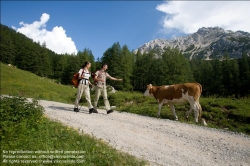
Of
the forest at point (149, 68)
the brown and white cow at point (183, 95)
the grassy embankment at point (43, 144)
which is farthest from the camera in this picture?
the forest at point (149, 68)

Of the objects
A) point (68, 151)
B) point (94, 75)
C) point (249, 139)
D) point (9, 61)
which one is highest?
point (9, 61)

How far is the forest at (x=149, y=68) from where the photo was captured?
54494 millimetres

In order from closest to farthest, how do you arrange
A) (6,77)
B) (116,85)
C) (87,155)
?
1. (87,155)
2. (6,77)
3. (116,85)

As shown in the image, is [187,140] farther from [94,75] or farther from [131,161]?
[94,75]

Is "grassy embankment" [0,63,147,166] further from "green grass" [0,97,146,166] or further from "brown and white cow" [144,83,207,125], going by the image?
"brown and white cow" [144,83,207,125]

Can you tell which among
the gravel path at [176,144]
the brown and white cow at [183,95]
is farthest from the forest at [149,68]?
the gravel path at [176,144]

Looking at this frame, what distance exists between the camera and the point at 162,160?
5.33m

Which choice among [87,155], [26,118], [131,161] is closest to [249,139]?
[131,161]

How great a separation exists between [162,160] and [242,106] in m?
11.4

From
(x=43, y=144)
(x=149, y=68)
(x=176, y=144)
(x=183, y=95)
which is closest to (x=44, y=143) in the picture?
(x=43, y=144)

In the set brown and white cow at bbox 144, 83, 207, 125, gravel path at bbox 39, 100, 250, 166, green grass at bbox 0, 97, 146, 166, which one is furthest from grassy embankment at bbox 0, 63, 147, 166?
brown and white cow at bbox 144, 83, 207, 125

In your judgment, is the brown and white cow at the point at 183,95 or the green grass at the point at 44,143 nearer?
the green grass at the point at 44,143

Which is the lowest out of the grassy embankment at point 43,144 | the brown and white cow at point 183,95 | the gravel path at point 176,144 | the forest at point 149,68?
the gravel path at point 176,144

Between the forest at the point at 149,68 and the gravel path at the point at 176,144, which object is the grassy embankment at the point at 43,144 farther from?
the forest at the point at 149,68
